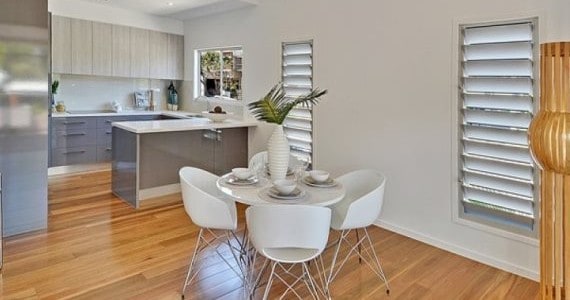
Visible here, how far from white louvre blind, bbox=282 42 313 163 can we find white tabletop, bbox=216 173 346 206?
77.2 inches

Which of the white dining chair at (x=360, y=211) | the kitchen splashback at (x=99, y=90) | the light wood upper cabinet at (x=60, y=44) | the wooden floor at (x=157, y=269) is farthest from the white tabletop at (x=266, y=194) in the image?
the kitchen splashback at (x=99, y=90)

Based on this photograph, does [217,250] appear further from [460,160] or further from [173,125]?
[460,160]

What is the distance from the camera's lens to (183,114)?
252 inches

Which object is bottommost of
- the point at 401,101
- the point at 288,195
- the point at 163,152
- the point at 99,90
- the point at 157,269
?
the point at 157,269

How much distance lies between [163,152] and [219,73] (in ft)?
6.92

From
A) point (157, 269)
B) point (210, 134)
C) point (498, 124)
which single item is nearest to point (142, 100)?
point (210, 134)

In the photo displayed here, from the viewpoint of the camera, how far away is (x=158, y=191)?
4707 millimetres

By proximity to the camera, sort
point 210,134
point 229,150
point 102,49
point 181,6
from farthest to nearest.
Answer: point 102,49
point 181,6
point 229,150
point 210,134

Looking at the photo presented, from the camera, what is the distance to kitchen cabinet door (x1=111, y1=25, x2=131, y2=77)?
617 centimetres

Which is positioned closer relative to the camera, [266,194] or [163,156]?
[266,194]

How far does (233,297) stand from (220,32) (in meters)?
4.37

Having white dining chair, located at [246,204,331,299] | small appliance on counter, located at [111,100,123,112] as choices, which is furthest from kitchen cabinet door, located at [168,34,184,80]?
white dining chair, located at [246,204,331,299]

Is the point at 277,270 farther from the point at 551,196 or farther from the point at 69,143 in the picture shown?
the point at 69,143

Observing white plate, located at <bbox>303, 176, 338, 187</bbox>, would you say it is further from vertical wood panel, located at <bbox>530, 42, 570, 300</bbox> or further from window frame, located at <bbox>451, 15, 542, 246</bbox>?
vertical wood panel, located at <bbox>530, 42, 570, 300</bbox>
